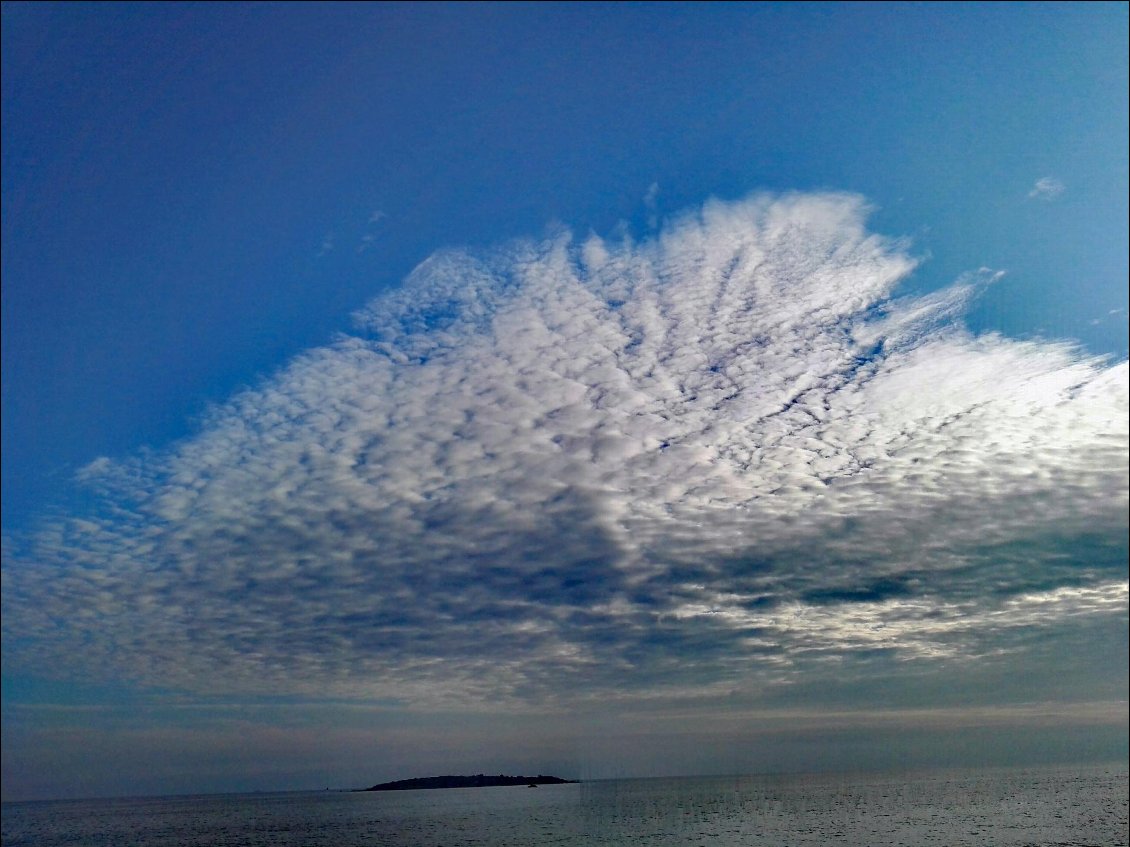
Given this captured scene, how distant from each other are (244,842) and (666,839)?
6872cm

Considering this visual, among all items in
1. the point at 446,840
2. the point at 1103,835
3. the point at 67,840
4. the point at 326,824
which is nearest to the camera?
the point at 1103,835

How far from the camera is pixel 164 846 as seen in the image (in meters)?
132

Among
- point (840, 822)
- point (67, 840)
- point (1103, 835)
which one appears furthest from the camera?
point (67, 840)

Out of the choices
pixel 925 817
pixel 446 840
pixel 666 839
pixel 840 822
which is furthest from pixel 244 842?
pixel 925 817

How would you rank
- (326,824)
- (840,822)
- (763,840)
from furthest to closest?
(326,824) < (840,822) < (763,840)

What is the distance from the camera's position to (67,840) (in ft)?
517

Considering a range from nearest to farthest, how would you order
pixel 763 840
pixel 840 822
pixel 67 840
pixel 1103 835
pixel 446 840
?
pixel 1103 835 → pixel 763 840 → pixel 446 840 → pixel 840 822 → pixel 67 840

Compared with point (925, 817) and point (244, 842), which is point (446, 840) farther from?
point (925, 817)

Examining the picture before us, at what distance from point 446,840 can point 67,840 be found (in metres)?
91.5

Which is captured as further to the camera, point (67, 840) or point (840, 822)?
point (67, 840)

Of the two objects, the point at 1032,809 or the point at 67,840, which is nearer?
the point at 1032,809

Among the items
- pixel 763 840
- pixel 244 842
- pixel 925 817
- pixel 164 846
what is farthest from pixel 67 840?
pixel 925 817

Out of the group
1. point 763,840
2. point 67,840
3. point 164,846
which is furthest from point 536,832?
point 67,840

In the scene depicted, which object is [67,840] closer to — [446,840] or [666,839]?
[446,840]
